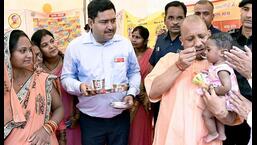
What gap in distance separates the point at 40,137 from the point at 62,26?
3519mm

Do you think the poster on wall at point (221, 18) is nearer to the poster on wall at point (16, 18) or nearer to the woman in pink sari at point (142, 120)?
the woman in pink sari at point (142, 120)

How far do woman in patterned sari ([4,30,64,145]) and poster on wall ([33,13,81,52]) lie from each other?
3.15m

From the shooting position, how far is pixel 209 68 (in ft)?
5.21

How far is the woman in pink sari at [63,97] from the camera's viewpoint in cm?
231

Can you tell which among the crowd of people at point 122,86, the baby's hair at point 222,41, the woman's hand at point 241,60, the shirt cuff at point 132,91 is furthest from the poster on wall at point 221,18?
the woman's hand at point 241,60

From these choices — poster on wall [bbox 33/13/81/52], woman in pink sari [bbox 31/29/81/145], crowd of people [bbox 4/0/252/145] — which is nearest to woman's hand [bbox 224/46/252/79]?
crowd of people [bbox 4/0/252/145]

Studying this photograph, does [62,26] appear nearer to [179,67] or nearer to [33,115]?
[33,115]

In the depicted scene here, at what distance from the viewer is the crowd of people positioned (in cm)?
152

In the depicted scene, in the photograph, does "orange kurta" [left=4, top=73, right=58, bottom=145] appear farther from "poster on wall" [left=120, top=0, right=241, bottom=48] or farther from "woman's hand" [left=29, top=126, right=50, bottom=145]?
"poster on wall" [left=120, top=0, right=241, bottom=48]

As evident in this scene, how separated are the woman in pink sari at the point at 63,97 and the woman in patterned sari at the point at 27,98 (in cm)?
32

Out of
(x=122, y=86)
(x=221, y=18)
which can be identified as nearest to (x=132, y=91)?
(x=122, y=86)

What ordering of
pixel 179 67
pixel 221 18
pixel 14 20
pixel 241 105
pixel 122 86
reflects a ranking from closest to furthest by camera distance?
pixel 241 105 → pixel 179 67 → pixel 122 86 → pixel 221 18 → pixel 14 20

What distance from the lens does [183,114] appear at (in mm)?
1542

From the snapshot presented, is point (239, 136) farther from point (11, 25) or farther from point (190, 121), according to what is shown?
point (11, 25)
